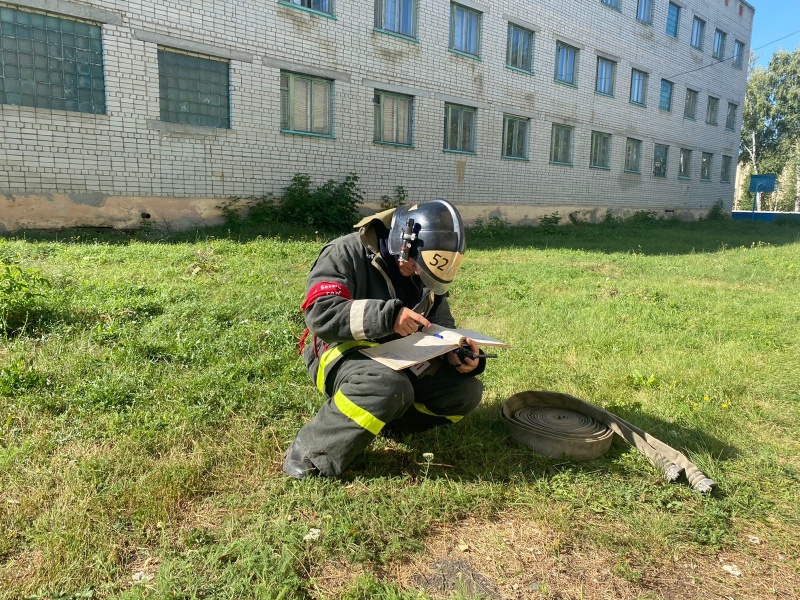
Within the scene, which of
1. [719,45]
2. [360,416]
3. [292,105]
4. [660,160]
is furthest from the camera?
Answer: [719,45]

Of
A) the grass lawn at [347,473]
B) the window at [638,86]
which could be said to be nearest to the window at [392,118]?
the grass lawn at [347,473]

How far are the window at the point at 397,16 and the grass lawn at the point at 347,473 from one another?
985cm

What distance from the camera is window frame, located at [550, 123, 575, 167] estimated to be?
18.3m

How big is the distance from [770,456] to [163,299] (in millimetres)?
4891

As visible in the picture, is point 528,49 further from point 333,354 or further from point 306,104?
point 333,354

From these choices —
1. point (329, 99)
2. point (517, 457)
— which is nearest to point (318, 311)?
point (517, 457)

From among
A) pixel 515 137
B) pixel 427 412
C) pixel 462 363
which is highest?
pixel 515 137

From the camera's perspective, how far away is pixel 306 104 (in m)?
12.1

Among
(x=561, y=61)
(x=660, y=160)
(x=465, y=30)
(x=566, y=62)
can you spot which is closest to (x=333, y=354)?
(x=465, y=30)

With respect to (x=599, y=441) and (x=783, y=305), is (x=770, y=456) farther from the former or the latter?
(x=783, y=305)

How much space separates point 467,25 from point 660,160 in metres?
12.7

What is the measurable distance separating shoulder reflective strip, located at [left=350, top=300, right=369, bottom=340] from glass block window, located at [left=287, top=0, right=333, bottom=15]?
11171 mm

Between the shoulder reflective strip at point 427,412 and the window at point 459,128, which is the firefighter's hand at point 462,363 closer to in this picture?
the shoulder reflective strip at point 427,412

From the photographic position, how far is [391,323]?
2443mm
